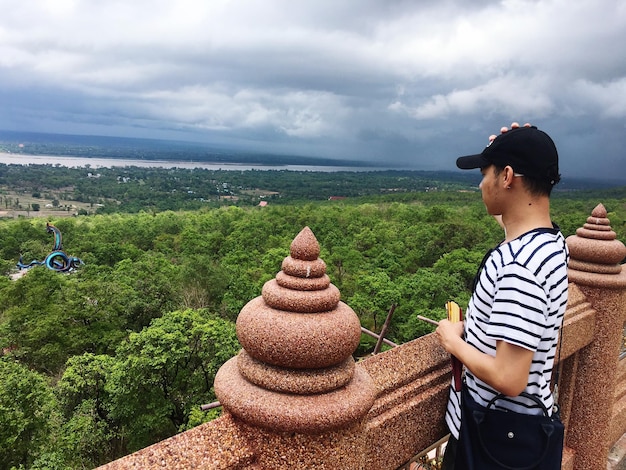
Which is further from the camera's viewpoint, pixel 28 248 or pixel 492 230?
pixel 28 248

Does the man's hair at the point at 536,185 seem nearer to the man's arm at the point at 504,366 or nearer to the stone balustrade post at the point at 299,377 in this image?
the man's arm at the point at 504,366

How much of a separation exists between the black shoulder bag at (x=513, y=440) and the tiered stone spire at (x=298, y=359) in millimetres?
631

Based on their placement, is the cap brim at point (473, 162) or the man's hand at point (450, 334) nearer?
the cap brim at point (473, 162)

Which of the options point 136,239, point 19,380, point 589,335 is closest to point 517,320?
point 589,335

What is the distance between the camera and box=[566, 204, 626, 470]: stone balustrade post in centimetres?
472

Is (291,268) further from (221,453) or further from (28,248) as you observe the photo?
(28,248)

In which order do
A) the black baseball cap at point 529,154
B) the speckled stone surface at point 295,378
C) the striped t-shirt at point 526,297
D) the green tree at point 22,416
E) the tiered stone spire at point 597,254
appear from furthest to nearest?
the green tree at point 22,416
the tiered stone spire at point 597,254
the speckled stone surface at point 295,378
the black baseball cap at point 529,154
the striped t-shirt at point 526,297

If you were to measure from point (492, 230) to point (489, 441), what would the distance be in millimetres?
35419

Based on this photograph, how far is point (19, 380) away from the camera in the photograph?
36.0 feet

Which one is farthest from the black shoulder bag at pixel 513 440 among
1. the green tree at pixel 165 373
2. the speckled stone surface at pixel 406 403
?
the green tree at pixel 165 373

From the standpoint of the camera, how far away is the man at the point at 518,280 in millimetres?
1991

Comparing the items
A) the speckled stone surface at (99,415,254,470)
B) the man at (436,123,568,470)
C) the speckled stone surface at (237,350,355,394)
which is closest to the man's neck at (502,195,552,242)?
the man at (436,123,568,470)

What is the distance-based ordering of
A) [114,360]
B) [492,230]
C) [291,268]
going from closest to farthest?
[291,268], [114,360], [492,230]

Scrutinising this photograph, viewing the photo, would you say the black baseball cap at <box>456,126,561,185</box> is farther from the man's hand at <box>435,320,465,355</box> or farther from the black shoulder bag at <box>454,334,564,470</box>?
the black shoulder bag at <box>454,334,564,470</box>
